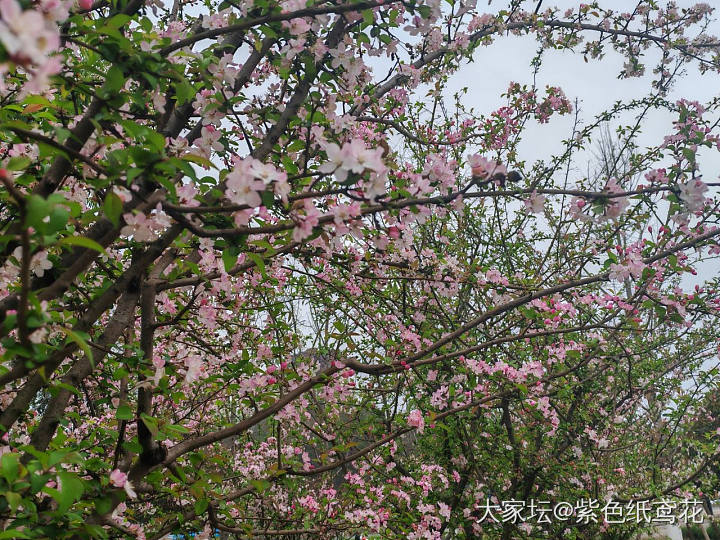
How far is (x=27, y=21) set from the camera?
641 millimetres

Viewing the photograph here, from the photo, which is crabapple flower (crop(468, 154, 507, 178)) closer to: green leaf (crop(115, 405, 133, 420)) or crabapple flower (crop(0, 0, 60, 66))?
crabapple flower (crop(0, 0, 60, 66))

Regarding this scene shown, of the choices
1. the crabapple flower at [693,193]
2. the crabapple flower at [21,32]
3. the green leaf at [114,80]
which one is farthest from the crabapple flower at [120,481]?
the crabapple flower at [693,193]

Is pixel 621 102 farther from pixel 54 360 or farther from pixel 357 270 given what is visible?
pixel 54 360

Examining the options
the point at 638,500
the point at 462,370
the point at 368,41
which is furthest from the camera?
the point at 638,500

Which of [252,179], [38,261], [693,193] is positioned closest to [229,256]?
[252,179]

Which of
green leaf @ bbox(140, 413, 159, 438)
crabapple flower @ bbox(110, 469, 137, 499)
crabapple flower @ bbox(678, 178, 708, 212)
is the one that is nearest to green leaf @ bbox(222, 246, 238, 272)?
green leaf @ bbox(140, 413, 159, 438)

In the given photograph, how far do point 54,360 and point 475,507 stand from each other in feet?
13.9

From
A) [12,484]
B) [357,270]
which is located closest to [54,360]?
[12,484]

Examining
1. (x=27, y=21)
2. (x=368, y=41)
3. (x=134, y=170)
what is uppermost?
(x=368, y=41)

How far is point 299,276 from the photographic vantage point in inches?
163

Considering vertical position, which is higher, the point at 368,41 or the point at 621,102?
the point at 621,102

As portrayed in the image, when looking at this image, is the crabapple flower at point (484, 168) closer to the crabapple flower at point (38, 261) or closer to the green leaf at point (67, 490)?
the crabapple flower at point (38, 261)

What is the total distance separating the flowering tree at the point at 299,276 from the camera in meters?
1.29

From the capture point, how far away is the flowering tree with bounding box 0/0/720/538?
1.29 metres
